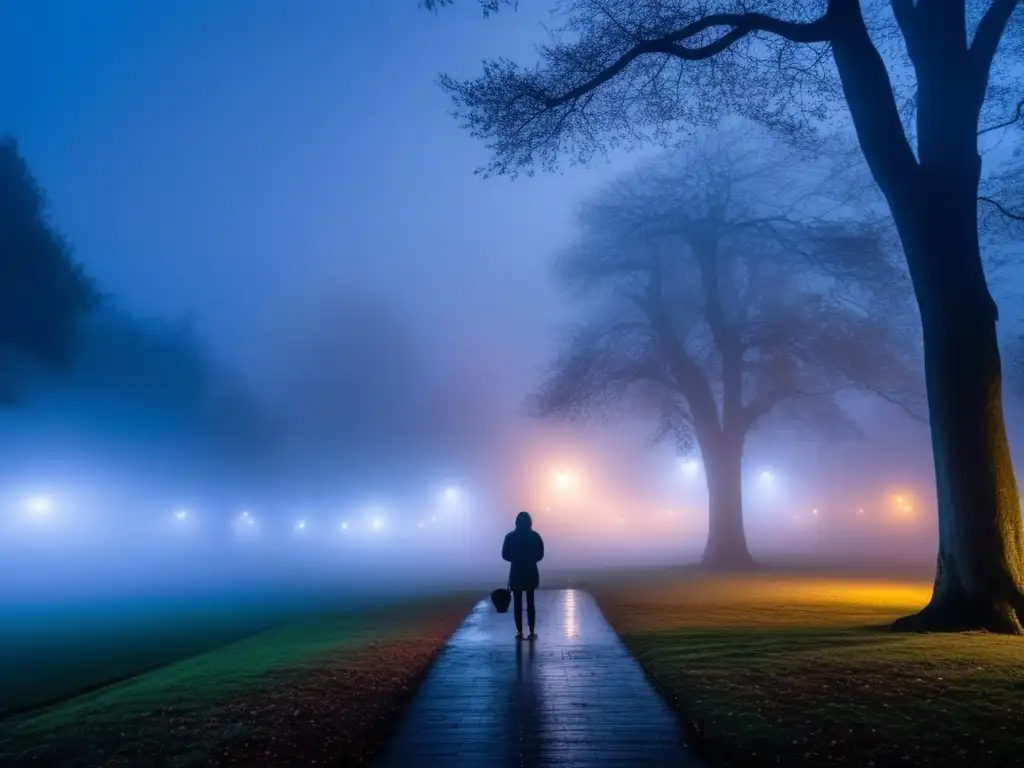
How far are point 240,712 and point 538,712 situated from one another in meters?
2.97

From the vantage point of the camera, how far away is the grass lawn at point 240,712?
5.77 m

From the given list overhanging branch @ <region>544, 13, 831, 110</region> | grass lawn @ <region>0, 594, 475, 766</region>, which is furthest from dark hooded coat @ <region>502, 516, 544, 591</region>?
overhanging branch @ <region>544, 13, 831, 110</region>

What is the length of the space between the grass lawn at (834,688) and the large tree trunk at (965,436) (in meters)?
Result: 0.85

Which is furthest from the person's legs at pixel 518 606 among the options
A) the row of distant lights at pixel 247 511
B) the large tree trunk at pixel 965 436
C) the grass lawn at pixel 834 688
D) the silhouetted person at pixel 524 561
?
the row of distant lights at pixel 247 511

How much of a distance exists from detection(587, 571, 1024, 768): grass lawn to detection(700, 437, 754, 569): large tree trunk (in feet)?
49.7

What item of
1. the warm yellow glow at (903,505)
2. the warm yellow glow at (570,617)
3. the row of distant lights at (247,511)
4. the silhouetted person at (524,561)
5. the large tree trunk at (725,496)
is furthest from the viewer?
the warm yellow glow at (903,505)

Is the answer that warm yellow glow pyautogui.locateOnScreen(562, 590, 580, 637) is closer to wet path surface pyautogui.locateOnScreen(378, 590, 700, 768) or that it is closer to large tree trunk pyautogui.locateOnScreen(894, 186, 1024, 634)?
wet path surface pyautogui.locateOnScreen(378, 590, 700, 768)

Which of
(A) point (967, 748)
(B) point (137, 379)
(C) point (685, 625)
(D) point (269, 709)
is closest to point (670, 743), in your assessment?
(A) point (967, 748)

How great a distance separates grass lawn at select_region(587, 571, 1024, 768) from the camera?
537cm

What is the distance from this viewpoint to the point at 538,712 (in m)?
6.64

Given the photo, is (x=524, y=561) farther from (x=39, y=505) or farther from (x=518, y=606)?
(x=39, y=505)

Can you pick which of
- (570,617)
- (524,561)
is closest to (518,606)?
(524,561)

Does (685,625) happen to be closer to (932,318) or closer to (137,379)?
(932,318)

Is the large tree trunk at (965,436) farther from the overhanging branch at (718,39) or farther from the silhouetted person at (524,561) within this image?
the silhouetted person at (524,561)
